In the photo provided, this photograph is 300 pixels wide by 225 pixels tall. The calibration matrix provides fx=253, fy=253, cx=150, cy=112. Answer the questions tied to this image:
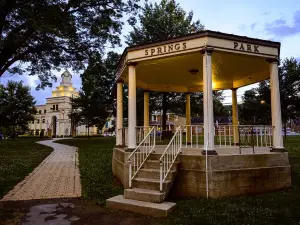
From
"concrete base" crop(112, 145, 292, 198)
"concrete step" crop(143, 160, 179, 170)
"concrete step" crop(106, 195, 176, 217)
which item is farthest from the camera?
"concrete step" crop(143, 160, 179, 170)

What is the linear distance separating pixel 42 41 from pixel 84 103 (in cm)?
1736

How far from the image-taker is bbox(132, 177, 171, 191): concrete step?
653cm

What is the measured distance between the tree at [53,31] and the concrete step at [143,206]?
37.6 ft

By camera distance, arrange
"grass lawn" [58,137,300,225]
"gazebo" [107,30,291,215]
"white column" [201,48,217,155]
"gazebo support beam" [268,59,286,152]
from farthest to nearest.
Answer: "gazebo support beam" [268,59,286,152], "white column" [201,48,217,155], "gazebo" [107,30,291,215], "grass lawn" [58,137,300,225]

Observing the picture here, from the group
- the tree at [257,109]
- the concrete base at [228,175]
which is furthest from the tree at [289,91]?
the concrete base at [228,175]

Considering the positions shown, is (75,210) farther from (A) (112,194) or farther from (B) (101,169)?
(B) (101,169)

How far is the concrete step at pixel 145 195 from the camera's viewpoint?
20.2ft

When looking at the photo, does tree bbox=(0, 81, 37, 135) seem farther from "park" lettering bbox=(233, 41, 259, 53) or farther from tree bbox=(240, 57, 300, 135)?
"park" lettering bbox=(233, 41, 259, 53)

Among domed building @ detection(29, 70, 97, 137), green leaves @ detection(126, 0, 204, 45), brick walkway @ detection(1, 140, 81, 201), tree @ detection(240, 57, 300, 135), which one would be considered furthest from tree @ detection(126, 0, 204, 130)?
domed building @ detection(29, 70, 97, 137)

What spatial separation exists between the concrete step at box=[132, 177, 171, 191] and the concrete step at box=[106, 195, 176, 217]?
51 centimetres

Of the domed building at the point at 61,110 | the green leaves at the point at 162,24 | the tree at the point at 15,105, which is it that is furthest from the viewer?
the domed building at the point at 61,110

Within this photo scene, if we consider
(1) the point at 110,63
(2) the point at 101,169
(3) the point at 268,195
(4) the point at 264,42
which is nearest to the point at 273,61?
(4) the point at 264,42

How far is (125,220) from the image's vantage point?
544cm

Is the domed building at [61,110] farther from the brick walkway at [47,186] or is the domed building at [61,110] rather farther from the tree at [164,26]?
the brick walkway at [47,186]
